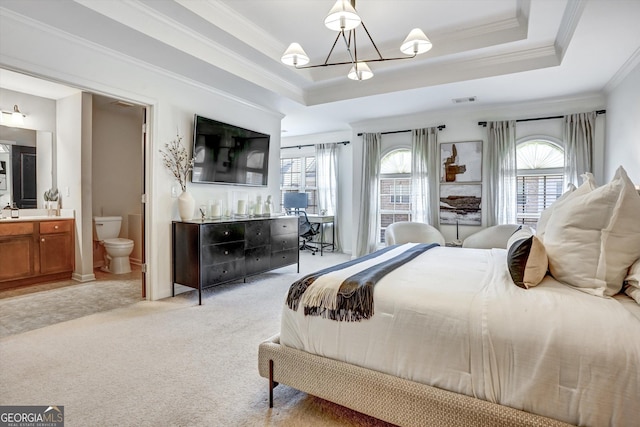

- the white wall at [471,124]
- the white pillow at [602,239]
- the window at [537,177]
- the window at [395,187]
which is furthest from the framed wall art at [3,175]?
the window at [537,177]

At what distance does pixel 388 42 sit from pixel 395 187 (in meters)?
2.76

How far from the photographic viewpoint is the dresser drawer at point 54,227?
4.29 m

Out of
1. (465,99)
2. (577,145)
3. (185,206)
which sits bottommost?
(185,206)

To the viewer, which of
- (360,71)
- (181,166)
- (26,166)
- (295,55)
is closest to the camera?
(295,55)

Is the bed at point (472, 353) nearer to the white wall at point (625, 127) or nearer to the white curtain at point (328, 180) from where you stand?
the white wall at point (625, 127)

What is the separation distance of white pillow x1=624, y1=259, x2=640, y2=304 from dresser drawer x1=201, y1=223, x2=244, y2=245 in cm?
340

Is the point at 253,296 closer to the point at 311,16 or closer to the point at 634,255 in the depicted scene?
the point at 311,16

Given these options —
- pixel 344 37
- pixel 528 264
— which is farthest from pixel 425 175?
pixel 528 264

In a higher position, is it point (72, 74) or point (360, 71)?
point (360, 71)

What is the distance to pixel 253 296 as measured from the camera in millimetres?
3889

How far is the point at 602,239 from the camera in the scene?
153 cm

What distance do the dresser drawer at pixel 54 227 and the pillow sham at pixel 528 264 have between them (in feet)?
17.4

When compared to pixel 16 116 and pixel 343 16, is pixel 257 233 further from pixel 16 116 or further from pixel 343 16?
pixel 16 116

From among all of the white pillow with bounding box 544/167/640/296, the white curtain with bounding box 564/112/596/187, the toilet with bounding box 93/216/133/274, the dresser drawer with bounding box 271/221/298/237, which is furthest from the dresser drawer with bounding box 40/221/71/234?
the white curtain with bounding box 564/112/596/187
